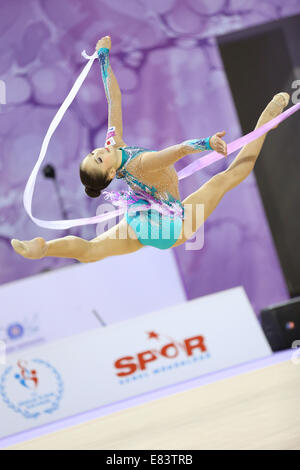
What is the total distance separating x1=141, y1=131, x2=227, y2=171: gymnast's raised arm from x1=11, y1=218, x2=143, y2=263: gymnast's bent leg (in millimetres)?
232

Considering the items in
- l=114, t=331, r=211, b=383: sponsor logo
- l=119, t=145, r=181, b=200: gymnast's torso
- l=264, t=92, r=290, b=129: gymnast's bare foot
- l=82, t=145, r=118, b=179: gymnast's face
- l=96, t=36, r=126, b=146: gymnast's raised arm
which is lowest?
l=114, t=331, r=211, b=383: sponsor logo

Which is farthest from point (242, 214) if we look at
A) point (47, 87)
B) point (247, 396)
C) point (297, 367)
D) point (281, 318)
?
point (247, 396)

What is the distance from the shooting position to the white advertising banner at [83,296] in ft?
14.8

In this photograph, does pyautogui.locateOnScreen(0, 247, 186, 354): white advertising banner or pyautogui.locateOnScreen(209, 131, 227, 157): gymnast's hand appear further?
pyautogui.locateOnScreen(0, 247, 186, 354): white advertising banner

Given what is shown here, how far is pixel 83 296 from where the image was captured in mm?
4547

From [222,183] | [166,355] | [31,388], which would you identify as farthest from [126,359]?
[222,183]

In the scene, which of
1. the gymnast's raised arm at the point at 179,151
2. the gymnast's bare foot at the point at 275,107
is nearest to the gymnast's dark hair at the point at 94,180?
the gymnast's raised arm at the point at 179,151

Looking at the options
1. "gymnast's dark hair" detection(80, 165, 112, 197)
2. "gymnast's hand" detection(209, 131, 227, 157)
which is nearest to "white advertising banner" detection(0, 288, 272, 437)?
"gymnast's dark hair" detection(80, 165, 112, 197)

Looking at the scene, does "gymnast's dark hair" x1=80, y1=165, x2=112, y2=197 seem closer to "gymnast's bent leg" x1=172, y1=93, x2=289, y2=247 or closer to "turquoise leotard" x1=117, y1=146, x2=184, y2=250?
"turquoise leotard" x1=117, y1=146, x2=184, y2=250

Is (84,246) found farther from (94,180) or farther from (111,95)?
(111,95)

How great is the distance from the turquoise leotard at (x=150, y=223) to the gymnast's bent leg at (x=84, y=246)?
0.11ft

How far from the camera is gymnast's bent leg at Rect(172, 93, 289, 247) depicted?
187 centimetres

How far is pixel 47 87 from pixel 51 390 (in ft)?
10.6

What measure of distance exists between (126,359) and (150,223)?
2.00 m
